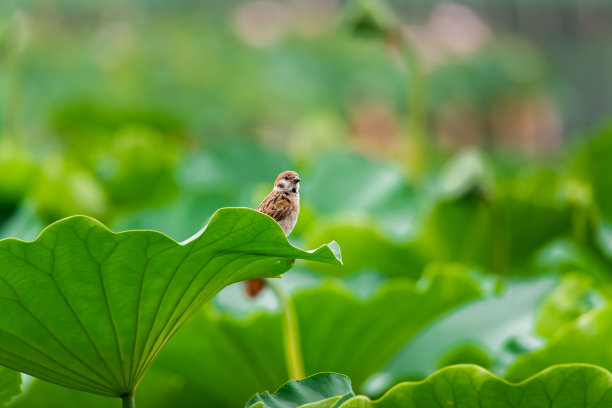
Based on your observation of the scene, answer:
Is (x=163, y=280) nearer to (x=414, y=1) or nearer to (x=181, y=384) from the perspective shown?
(x=181, y=384)

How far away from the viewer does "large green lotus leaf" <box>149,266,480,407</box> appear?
67 cm

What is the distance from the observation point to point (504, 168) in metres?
1.46

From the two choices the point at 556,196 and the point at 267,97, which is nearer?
the point at 556,196

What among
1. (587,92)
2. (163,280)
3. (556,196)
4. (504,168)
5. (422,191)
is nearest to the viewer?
(163,280)

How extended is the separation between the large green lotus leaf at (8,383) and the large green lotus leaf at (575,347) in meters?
0.32

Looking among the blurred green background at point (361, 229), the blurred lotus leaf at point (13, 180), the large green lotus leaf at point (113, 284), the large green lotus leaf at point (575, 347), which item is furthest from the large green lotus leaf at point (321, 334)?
the blurred lotus leaf at point (13, 180)

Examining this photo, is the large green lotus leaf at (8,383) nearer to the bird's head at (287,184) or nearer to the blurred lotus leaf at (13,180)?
the bird's head at (287,184)

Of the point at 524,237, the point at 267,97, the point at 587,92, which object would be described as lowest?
the point at 524,237

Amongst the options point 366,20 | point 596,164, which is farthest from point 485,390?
point 596,164

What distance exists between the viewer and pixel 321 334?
0.70m

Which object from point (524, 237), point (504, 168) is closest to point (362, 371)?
point (524, 237)

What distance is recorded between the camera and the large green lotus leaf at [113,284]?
42cm

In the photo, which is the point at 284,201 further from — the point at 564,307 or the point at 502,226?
the point at 502,226

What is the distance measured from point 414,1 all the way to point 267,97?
4.11 ft
